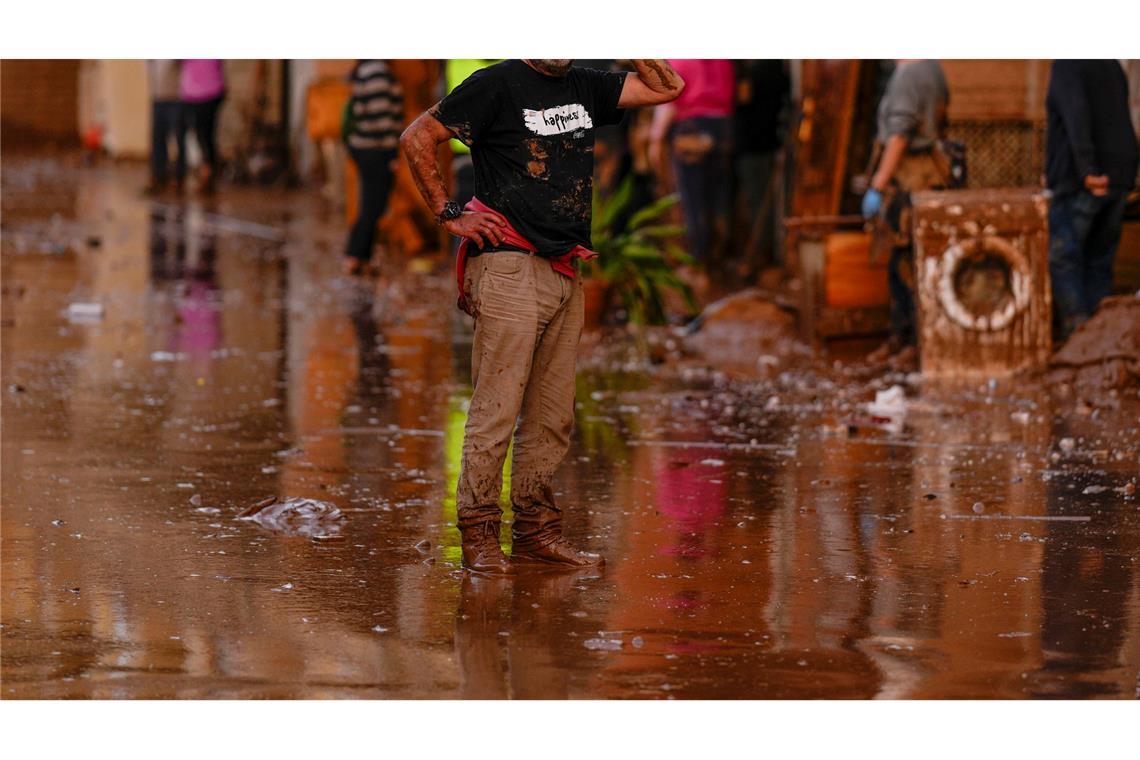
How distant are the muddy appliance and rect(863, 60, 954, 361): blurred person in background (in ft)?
1.41

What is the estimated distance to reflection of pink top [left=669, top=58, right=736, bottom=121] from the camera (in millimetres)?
14391

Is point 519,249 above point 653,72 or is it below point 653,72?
below

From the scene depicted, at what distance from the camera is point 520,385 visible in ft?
21.0

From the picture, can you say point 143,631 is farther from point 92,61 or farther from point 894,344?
point 92,61

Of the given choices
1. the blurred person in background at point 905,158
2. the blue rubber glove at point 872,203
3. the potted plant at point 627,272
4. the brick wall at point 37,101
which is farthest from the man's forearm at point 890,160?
the brick wall at point 37,101

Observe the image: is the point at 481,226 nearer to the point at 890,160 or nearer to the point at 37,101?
the point at 890,160

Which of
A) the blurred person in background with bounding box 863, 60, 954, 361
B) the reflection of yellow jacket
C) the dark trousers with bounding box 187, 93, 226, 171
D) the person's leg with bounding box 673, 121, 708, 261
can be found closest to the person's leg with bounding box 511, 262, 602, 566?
A: the blurred person in background with bounding box 863, 60, 954, 361

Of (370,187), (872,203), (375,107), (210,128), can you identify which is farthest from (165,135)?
(872,203)

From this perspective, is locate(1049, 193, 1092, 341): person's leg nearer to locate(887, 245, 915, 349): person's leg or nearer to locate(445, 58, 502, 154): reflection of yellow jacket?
locate(887, 245, 915, 349): person's leg

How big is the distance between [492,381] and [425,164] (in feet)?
2.50

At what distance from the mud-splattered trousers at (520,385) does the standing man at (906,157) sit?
4751 millimetres

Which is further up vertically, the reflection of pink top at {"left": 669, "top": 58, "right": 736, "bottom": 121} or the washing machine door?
the reflection of pink top at {"left": 669, "top": 58, "right": 736, "bottom": 121}

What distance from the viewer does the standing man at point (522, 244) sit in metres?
6.24

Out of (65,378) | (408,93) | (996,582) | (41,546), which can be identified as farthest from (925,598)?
(408,93)
